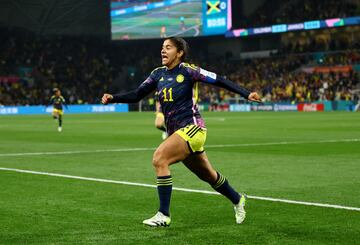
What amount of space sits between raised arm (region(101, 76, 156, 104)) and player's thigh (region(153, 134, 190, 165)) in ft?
2.99

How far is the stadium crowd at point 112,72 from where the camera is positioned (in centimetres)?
6650

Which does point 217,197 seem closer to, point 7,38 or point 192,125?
point 192,125

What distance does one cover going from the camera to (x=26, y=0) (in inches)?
2881

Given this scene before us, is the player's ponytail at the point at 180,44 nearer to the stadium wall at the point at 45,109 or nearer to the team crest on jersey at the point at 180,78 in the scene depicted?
the team crest on jersey at the point at 180,78

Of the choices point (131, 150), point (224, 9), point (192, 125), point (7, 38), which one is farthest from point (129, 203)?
point (7, 38)

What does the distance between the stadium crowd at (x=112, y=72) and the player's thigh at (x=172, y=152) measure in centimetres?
5547

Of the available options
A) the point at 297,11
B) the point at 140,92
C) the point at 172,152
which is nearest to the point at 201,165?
the point at 172,152

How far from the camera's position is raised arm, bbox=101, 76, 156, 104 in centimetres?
894

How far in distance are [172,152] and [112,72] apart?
7487 centimetres

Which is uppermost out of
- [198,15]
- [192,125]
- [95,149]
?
[198,15]

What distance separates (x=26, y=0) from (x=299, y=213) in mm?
67714

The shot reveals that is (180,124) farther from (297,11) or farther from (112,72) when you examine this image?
(112,72)

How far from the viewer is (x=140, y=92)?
9.10 meters

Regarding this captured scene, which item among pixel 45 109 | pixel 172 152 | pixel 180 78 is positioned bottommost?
pixel 45 109
